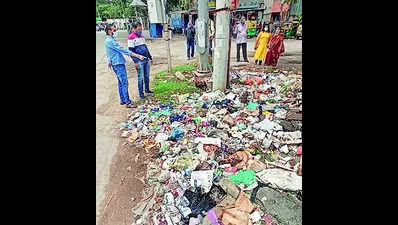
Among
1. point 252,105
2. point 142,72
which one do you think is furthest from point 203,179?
point 142,72

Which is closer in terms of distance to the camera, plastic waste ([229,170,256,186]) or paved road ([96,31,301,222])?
plastic waste ([229,170,256,186])

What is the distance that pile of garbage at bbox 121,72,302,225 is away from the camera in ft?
6.91

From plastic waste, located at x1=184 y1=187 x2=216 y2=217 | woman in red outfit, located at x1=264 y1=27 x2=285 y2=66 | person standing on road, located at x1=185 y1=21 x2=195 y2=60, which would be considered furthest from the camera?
person standing on road, located at x1=185 y1=21 x2=195 y2=60

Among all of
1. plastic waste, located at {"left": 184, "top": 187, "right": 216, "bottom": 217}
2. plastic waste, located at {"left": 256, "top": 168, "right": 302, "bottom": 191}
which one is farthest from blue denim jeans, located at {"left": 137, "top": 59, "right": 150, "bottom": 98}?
plastic waste, located at {"left": 256, "top": 168, "right": 302, "bottom": 191}

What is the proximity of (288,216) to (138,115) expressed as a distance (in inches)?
114

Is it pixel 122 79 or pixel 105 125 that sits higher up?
pixel 122 79

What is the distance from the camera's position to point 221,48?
15.1 ft

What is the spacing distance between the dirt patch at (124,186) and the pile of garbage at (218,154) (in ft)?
0.31

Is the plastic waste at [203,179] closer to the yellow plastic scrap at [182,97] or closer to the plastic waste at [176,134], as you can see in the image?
the plastic waste at [176,134]

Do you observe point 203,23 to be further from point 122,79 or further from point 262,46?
point 262,46

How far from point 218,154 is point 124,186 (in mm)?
1006

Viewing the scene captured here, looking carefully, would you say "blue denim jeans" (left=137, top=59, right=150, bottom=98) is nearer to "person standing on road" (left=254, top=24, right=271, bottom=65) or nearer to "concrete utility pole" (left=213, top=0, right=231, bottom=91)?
"concrete utility pole" (left=213, top=0, right=231, bottom=91)

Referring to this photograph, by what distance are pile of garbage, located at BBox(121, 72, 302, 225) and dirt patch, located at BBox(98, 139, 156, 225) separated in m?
0.09
